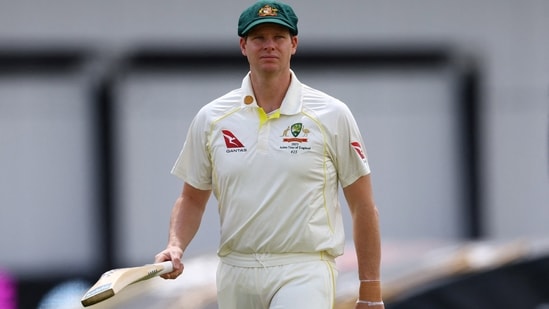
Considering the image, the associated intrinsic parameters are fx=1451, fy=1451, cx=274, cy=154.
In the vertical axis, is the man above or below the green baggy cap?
below

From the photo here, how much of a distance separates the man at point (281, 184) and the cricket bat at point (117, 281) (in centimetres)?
14

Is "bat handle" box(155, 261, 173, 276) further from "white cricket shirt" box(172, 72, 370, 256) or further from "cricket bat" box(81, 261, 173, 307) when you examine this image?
"white cricket shirt" box(172, 72, 370, 256)

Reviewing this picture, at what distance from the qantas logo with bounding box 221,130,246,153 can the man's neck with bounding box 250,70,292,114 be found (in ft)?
0.48

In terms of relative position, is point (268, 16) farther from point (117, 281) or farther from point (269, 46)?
point (117, 281)

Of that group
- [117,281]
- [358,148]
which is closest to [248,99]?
[358,148]

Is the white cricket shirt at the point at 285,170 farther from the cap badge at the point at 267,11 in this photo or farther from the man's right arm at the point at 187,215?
the cap badge at the point at 267,11

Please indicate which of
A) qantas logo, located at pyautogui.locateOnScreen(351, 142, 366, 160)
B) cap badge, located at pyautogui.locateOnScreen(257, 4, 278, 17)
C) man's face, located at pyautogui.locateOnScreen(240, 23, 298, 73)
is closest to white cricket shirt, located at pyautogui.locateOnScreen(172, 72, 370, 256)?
qantas logo, located at pyautogui.locateOnScreen(351, 142, 366, 160)

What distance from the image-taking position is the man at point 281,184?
4840 millimetres

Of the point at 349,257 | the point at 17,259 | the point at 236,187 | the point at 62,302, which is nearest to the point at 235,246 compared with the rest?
the point at 236,187

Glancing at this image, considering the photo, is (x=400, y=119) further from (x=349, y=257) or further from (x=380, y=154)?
(x=349, y=257)

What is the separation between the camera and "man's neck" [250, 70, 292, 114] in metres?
4.92

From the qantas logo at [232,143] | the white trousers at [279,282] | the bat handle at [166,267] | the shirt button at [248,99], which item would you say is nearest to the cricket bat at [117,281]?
the bat handle at [166,267]

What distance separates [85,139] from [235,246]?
9.13 meters

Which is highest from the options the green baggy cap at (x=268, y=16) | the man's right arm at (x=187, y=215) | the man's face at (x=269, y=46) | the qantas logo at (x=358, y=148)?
the green baggy cap at (x=268, y=16)
